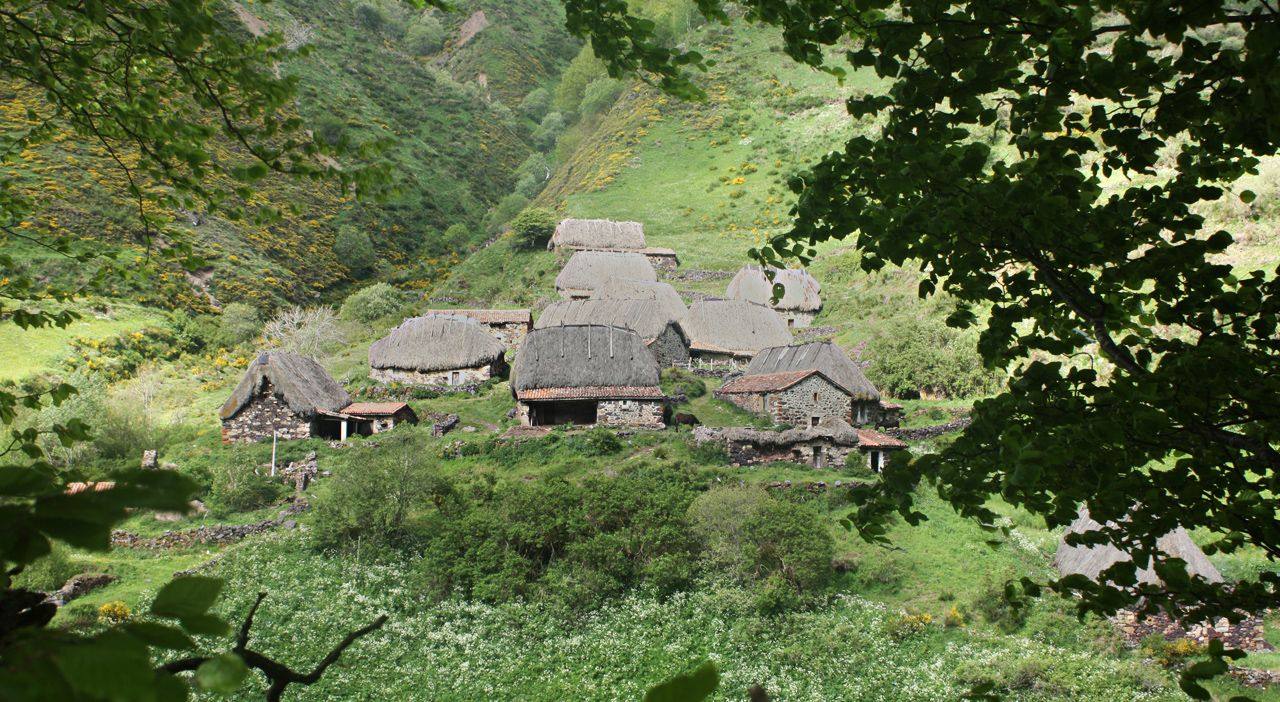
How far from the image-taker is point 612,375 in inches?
1150

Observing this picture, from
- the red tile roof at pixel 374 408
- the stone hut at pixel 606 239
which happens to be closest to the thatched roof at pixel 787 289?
the stone hut at pixel 606 239

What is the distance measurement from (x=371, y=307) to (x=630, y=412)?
86.8ft

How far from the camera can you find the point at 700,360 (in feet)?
128

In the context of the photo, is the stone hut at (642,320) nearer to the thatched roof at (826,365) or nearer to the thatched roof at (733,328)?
the thatched roof at (733,328)

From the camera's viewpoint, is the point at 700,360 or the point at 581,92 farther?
the point at 581,92

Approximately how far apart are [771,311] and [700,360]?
593 cm

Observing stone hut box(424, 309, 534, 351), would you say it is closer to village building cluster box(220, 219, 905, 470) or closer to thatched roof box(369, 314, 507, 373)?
village building cluster box(220, 219, 905, 470)

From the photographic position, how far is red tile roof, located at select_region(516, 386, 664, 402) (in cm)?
2795

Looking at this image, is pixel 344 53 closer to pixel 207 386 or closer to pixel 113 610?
pixel 207 386

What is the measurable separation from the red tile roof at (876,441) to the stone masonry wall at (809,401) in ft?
12.9

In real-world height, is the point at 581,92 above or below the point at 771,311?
above

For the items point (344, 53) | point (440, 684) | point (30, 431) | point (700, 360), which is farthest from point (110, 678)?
point (344, 53)

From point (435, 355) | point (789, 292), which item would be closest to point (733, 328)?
point (789, 292)

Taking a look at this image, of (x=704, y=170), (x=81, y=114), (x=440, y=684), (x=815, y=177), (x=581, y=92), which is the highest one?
(x=581, y=92)
